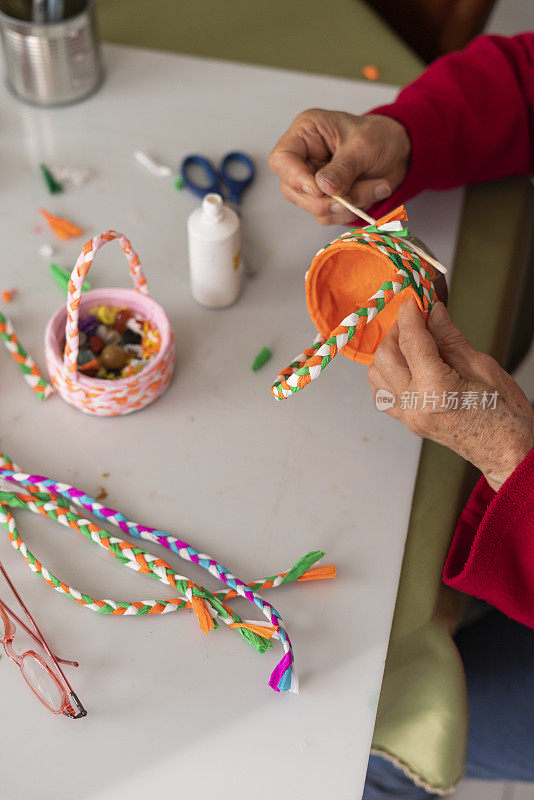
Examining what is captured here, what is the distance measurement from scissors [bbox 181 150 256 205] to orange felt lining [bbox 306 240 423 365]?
275 millimetres

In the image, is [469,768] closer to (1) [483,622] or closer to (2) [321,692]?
(1) [483,622]

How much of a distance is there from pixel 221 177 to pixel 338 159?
0.69ft

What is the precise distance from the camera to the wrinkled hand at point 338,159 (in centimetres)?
86

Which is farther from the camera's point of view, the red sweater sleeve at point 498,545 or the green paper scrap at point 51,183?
the green paper scrap at point 51,183

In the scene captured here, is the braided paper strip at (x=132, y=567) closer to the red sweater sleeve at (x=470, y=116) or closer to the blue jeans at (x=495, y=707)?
the blue jeans at (x=495, y=707)

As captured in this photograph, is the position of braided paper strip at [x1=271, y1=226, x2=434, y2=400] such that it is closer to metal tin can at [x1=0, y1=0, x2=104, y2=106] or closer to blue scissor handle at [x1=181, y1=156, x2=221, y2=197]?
blue scissor handle at [x1=181, y1=156, x2=221, y2=197]

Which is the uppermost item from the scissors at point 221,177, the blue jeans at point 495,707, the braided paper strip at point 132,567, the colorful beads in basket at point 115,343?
the scissors at point 221,177

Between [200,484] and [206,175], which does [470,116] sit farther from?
[200,484]

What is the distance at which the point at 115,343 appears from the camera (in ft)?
2.68

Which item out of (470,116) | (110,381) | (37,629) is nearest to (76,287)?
(110,381)

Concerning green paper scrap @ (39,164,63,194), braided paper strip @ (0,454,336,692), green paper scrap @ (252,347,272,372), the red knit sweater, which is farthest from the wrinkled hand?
braided paper strip @ (0,454,336,692)

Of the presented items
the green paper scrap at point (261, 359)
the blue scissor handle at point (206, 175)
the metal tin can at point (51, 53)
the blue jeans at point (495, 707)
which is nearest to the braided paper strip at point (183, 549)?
the green paper scrap at point (261, 359)

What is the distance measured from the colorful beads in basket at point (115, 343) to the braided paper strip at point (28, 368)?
55 millimetres

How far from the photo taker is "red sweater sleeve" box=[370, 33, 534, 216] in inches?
38.1
